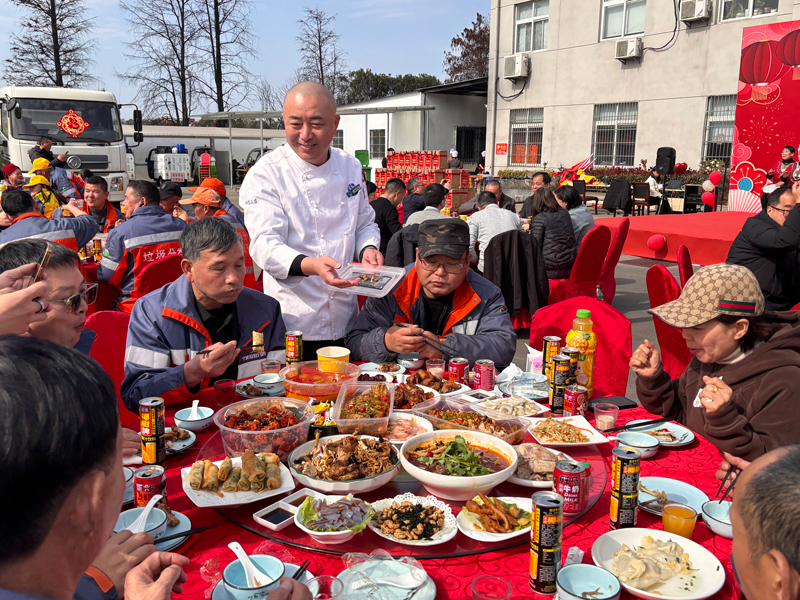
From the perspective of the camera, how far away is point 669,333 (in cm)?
390

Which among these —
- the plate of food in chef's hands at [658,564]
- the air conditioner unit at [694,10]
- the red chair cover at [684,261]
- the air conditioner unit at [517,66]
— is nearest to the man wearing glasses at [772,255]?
the red chair cover at [684,261]

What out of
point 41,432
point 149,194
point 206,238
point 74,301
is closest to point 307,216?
point 206,238

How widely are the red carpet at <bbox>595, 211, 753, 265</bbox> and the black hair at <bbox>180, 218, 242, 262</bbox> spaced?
913 cm

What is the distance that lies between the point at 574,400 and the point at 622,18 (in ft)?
76.9

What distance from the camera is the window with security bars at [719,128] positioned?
19.1m

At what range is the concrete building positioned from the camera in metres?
19.2

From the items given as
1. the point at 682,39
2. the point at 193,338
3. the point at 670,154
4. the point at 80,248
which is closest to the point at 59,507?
the point at 193,338

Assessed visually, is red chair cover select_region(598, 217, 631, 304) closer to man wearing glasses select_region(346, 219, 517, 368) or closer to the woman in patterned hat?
man wearing glasses select_region(346, 219, 517, 368)

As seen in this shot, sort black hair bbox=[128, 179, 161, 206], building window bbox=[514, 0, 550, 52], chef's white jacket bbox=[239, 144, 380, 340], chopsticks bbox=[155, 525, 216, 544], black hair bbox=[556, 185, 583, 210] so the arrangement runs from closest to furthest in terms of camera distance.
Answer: chopsticks bbox=[155, 525, 216, 544]
chef's white jacket bbox=[239, 144, 380, 340]
black hair bbox=[128, 179, 161, 206]
black hair bbox=[556, 185, 583, 210]
building window bbox=[514, 0, 550, 52]

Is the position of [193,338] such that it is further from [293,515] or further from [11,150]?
[11,150]

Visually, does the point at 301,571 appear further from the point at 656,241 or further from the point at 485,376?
the point at 656,241

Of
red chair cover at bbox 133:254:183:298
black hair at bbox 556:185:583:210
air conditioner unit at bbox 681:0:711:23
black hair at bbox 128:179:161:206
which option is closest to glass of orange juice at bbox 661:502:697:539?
red chair cover at bbox 133:254:183:298

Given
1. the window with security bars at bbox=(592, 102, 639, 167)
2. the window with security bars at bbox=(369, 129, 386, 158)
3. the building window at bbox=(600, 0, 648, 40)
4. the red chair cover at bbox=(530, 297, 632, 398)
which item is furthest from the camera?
the window with security bars at bbox=(369, 129, 386, 158)

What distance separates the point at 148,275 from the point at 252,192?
1.88 meters
